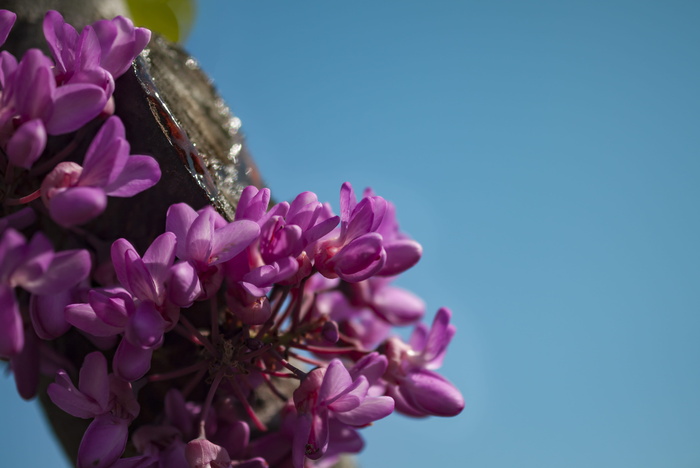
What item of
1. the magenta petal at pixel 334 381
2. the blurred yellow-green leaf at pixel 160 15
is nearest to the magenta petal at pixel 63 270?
the magenta petal at pixel 334 381

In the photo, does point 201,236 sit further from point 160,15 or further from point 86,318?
point 160,15

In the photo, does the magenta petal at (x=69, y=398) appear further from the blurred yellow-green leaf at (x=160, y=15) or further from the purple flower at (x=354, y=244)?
the blurred yellow-green leaf at (x=160, y=15)

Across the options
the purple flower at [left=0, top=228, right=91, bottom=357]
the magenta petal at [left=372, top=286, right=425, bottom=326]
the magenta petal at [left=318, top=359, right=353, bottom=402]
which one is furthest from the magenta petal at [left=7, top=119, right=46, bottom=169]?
the magenta petal at [left=372, top=286, right=425, bottom=326]

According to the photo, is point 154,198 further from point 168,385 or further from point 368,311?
point 368,311

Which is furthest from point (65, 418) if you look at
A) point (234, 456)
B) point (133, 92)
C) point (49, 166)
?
point (133, 92)

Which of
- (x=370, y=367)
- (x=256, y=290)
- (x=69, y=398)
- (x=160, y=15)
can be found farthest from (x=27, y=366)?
(x=160, y=15)

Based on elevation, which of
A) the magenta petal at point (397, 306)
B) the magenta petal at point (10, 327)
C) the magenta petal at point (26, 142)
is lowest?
the magenta petal at point (10, 327)
